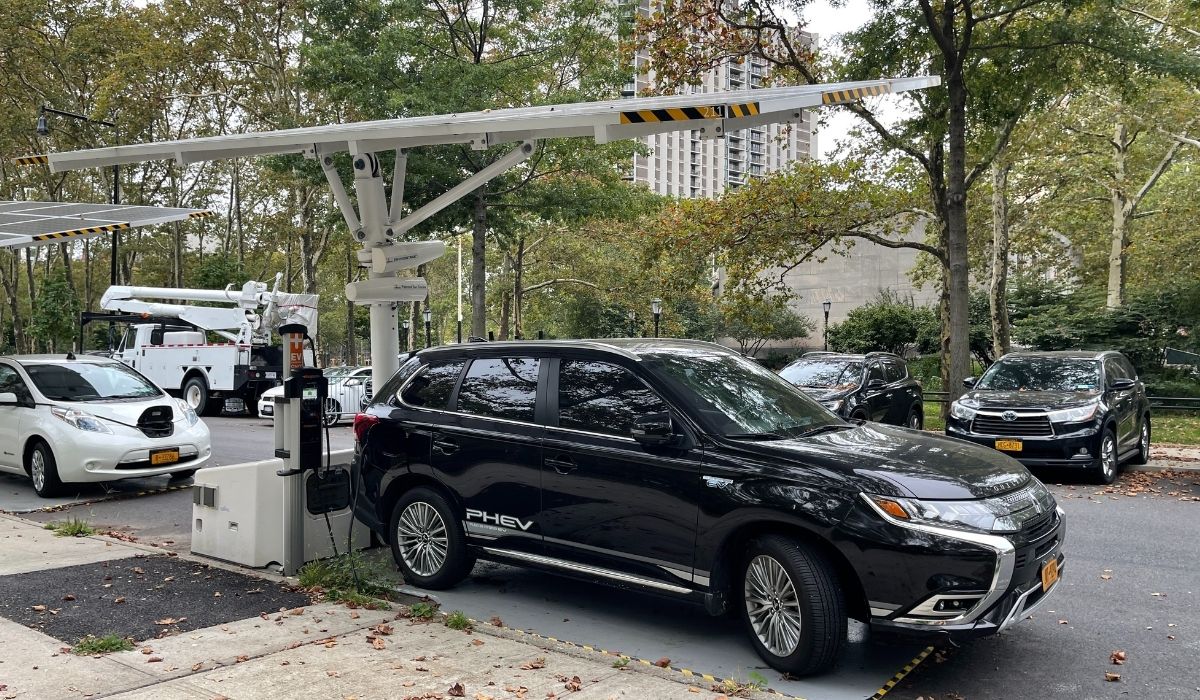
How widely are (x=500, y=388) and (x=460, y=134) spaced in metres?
2.84

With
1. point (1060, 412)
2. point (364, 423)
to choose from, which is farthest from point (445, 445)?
point (1060, 412)

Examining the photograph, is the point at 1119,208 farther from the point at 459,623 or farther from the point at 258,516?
the point at 459,623

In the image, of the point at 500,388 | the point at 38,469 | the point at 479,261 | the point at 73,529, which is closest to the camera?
the point at 500,388

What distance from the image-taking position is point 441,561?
6.37 metres

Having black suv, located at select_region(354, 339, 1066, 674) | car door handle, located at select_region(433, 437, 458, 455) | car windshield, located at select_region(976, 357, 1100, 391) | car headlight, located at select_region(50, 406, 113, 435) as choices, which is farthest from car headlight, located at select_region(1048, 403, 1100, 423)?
car headlight, located at select_region(50, 406, 113, 435)

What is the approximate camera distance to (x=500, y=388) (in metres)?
6.24

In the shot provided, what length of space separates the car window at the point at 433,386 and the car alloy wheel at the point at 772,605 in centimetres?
262

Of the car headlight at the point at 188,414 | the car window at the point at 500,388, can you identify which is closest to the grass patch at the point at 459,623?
the car window at the point at 500,388

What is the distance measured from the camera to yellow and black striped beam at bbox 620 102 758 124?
21.8 ft

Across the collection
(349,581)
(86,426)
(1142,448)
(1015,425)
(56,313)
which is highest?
(56,313)

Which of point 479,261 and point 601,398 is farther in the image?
point 479,261

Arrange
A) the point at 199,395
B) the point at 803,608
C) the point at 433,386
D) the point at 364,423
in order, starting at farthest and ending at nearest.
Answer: the point at 199,395
the point at 364,423
the point at 433,386
the point at 803,608

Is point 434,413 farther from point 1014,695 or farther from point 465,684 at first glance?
point 1014,695

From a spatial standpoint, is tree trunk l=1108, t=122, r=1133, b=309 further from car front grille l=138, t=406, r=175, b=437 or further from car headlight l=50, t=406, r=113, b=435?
car headlight l=50, t=406, r=113, b=435
